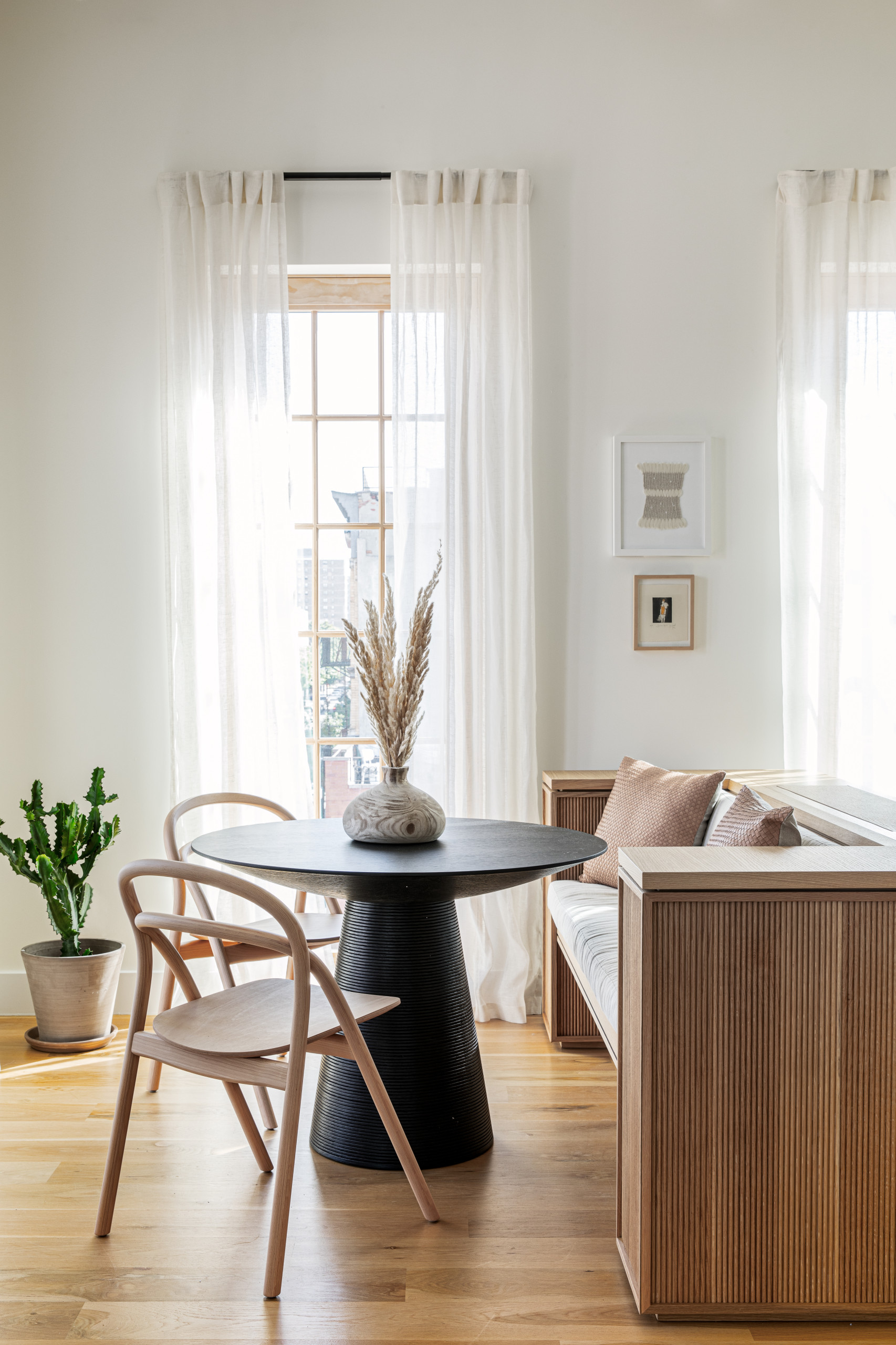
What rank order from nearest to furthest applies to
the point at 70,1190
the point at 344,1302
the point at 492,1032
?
the point at 344,1302
the point at 70,1190
the point at 492,1032

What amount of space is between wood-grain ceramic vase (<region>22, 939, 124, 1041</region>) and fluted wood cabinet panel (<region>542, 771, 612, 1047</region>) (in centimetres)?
138

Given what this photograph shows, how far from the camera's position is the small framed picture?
358cm

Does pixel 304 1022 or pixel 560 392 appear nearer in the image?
pixel 304 1022

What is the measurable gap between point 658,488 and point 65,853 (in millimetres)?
2258

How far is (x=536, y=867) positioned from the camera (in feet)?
7.13

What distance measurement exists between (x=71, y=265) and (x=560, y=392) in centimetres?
172

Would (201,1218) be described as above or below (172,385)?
below

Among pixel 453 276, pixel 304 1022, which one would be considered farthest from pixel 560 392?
pixel 304 1022

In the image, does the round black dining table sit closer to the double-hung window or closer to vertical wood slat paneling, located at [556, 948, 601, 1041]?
vertical wood slat paneling, located at [556, 948, 601, 1041]

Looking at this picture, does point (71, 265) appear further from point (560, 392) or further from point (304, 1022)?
point (304, 1022)

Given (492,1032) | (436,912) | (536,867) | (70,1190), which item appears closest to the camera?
(536,867)

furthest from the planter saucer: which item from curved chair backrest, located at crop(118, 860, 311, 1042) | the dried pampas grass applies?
the dried pampas grass

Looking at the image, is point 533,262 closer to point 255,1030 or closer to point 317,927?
point 317,927

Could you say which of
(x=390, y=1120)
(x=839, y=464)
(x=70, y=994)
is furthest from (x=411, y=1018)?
(x=839, y=464)
